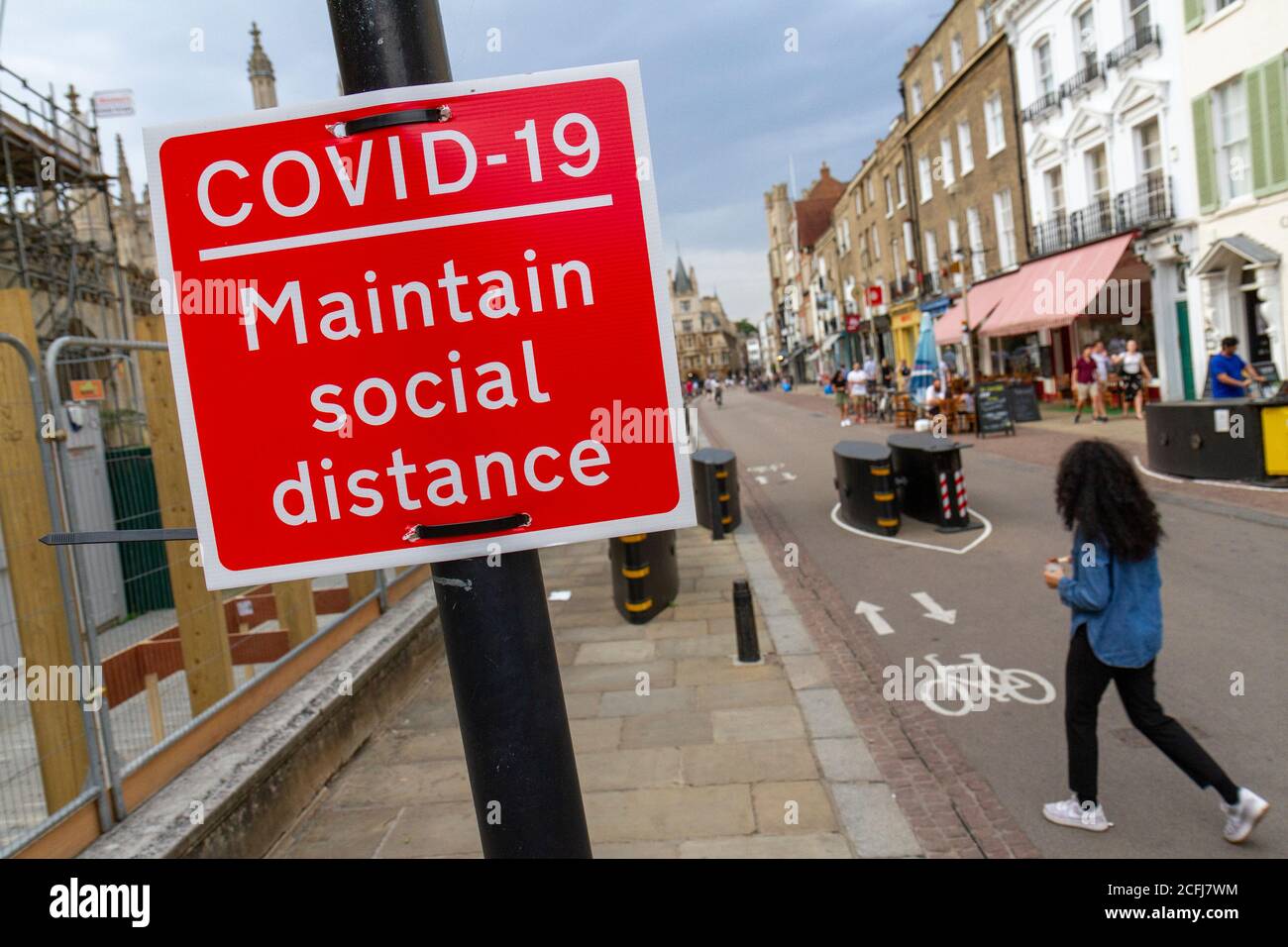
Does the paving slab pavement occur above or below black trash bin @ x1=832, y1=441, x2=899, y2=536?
below

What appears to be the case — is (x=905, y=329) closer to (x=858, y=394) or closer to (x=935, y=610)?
(x=858, y=394)

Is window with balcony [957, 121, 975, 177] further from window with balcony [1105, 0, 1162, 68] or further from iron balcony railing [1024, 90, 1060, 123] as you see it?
window with balcony [1105, 0, 1162, 68]

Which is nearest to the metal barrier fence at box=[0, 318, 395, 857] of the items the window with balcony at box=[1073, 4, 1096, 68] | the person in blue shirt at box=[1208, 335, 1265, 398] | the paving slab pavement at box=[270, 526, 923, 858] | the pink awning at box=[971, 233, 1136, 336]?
the paving slab pavement at box=[270, 526, 923, 858]

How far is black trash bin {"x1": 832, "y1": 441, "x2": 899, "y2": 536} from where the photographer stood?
11.5 meters

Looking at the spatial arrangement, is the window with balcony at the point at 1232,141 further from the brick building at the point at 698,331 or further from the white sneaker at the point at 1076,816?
the brick building at the point at 698,331

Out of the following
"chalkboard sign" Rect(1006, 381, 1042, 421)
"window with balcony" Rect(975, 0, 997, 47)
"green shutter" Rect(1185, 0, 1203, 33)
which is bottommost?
"chalkboard sign" Rect(1006, 381, 1042, 421)

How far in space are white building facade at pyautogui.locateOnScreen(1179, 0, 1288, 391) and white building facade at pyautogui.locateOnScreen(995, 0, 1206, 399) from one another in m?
0.53

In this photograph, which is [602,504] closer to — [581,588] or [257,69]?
[581,588]

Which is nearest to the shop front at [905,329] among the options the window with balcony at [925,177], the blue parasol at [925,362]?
the window with balcony at [925,177]

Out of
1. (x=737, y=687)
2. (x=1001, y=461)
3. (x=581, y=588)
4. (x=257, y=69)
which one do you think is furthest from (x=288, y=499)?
(x=257, y=69)

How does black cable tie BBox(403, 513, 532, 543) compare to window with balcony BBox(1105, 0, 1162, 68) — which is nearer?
black cable tie BBox(403, 513, 532, 543)

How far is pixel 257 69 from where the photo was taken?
4303cm

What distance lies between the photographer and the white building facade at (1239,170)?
651 inches

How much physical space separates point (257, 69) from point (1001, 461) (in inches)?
1574
